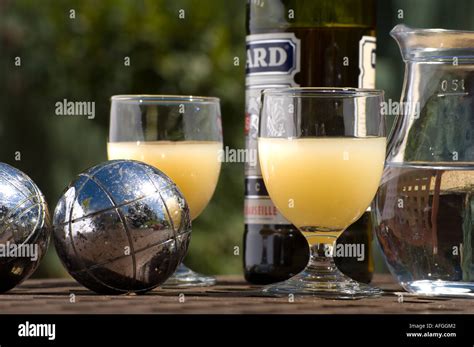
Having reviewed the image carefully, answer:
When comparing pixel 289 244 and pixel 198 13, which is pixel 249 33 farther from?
pixel 198 13

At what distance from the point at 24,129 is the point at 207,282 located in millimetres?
1476

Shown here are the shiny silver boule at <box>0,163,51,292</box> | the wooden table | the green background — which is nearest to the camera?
the wooden table

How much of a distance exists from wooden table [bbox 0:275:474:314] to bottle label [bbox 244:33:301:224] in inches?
6.8

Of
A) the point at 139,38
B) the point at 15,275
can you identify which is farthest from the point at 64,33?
the point at 15,275

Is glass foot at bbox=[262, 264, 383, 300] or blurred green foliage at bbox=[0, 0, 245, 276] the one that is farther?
blurred green foliage at bbox=[0, 0, 245, 276]

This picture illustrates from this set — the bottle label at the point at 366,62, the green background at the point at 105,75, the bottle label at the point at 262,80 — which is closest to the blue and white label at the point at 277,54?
the bottle label at the point at 262,80

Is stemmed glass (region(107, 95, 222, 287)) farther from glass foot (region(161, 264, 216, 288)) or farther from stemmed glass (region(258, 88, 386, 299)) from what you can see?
stemmed glass (region(258, 88, 386, 299))

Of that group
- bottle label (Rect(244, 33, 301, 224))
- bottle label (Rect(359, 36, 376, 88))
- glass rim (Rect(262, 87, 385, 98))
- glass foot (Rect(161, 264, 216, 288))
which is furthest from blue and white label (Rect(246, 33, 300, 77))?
glass foot (Rect(161, 264, 216, 288))

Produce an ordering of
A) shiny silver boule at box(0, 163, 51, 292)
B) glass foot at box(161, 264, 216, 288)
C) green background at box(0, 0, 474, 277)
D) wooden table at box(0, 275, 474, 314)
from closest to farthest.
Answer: wooden table at box(0, 275, 474, 314) < shiny silver boule at box(0, 163, 51, 292) < glass foot at box(161, 264, 216, 288) < green background at box(0, 0, 474, 277)

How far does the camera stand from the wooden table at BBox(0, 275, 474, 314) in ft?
5.27

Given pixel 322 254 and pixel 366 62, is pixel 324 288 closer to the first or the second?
pixel 322 254

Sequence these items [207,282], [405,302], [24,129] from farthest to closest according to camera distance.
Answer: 1. [24,129]
2. [207,282]
3. [405,302]

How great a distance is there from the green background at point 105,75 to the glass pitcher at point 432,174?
1524 millimetres

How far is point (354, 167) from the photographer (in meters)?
1.75
